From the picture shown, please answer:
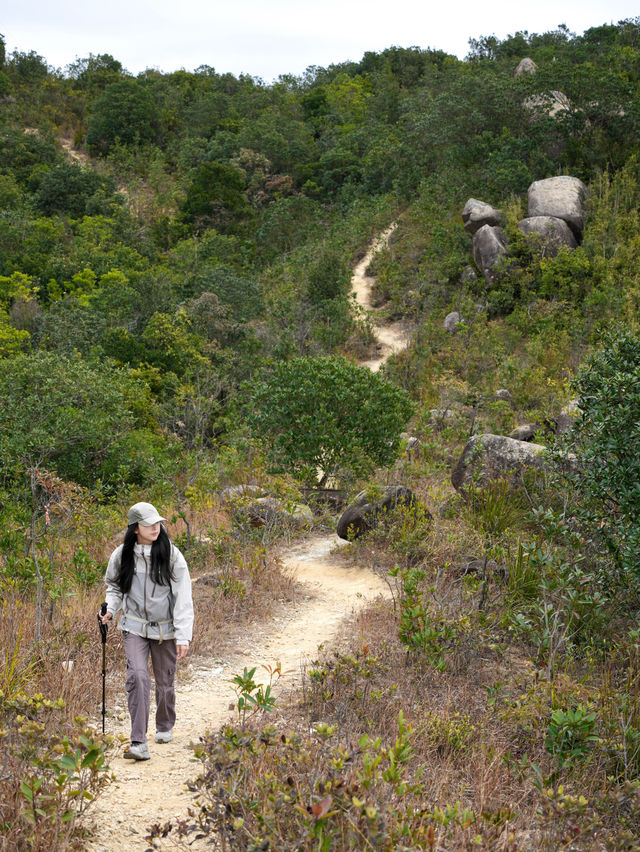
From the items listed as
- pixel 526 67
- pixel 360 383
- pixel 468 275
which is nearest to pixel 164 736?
pixel 360 383

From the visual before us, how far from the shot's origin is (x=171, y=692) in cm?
405

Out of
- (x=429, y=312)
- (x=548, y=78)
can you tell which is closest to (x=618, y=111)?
(x=548, y=78)

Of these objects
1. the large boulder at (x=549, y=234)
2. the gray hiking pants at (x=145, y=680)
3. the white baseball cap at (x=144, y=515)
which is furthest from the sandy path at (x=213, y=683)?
the large boulder at (x=549, y=234)

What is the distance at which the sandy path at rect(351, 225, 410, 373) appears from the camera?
19.4 metres

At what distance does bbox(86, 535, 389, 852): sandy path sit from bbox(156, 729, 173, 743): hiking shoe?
0.03m

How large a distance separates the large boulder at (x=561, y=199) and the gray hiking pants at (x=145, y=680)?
18.6m

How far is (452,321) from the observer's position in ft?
62.6

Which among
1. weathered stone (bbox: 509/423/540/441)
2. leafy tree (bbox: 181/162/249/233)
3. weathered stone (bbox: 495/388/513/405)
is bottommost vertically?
weathered stone (bbox: 509/423/540/441)

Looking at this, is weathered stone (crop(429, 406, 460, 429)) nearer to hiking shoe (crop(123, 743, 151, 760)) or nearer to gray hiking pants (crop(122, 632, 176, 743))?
gray hiking pants (crop(122, 632, 176, 743))

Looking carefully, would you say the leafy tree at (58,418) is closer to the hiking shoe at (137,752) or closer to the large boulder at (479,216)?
the hiking shoe at (137,752)

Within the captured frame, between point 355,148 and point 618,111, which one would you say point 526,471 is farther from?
point 355,148

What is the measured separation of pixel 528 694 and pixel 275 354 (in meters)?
13.3

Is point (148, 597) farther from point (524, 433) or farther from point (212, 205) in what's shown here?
point (212, 205)

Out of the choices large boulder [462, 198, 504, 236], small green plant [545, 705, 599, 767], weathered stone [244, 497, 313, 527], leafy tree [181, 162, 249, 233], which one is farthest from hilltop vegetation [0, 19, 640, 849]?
large boulder [462, 198, 504, 236]
